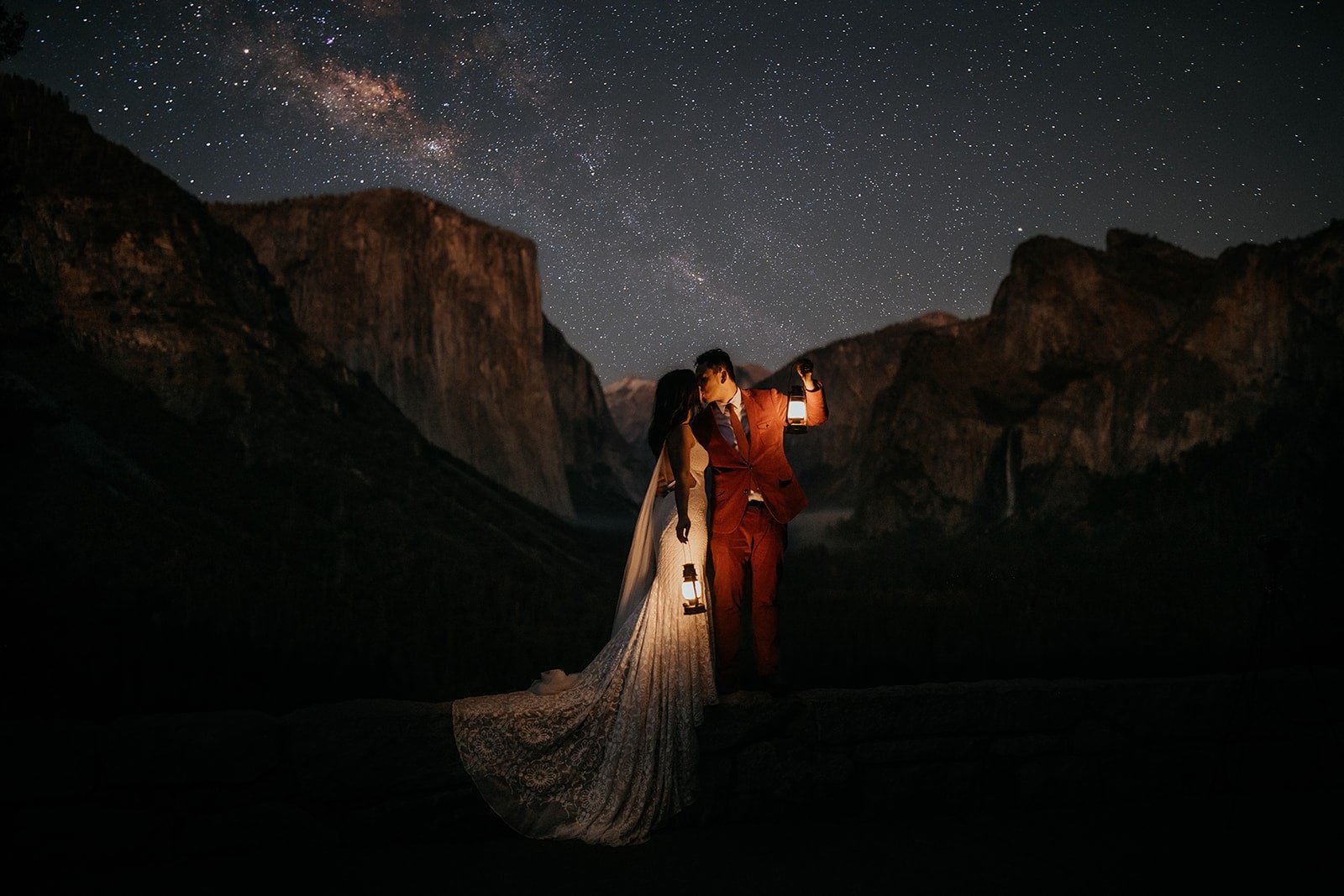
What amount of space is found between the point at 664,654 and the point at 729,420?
156cm

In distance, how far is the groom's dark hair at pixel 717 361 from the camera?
5.76m

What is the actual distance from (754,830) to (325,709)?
2482 mm

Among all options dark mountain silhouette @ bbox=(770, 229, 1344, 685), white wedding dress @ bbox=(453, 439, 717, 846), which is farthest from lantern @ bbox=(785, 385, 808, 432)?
dark mountain silhouette @ bbox=(770, 229, 1344, 685)

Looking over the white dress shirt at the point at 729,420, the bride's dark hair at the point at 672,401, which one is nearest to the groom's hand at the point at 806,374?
the white dress shirt at the point at 729,420

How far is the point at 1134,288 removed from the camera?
6138 cm

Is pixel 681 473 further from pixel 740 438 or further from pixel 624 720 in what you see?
pixel 624 720

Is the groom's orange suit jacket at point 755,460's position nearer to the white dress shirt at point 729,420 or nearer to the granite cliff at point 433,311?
the white dress shirt at point 729,420

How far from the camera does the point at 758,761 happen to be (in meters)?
5.21

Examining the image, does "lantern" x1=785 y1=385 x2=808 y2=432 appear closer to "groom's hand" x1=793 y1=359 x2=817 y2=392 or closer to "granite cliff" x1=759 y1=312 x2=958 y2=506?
"groom's hand" x1=793 y1=359 x2=817 y2=392

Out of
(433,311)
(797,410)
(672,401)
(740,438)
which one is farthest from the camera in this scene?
(433,311)

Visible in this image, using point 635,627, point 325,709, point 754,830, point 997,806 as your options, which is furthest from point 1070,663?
point 325,709

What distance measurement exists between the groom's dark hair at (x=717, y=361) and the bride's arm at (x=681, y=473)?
489mm

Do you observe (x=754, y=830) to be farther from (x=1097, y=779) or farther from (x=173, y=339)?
→ (x=173, y=339)

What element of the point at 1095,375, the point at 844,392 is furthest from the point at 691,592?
the point at 844,392
